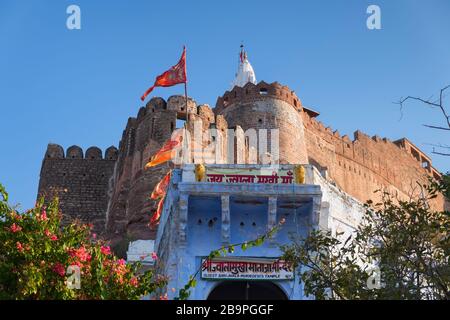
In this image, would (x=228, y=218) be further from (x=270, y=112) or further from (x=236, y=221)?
(x=270, y=112)

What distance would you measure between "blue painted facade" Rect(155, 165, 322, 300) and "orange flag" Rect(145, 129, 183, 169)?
7233 millimetres

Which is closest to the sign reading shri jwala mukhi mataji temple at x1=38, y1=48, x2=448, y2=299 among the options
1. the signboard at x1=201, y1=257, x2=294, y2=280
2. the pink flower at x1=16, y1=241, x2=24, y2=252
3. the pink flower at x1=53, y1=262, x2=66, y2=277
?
the signboard at x1=201, y1=257, x2=294, y2=280

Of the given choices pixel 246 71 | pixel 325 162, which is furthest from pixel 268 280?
pixel 246 71

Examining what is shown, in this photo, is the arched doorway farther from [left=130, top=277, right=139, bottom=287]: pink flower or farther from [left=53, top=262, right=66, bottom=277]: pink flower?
[left=53, top=262, right=66, bottom=277]: pink flower

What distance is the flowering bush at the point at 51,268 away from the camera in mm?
9414

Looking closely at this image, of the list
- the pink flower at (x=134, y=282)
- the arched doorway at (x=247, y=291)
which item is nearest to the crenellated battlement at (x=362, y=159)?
the arched doorway at (x=247, y=291)

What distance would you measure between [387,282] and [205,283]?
19.8ft

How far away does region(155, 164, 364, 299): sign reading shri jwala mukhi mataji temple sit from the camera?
15.5 meters

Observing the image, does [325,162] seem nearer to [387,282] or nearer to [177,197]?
[177,197]

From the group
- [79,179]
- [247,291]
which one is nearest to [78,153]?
[79,179]

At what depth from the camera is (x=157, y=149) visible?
1197 inches

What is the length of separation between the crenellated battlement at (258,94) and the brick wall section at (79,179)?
596 cm

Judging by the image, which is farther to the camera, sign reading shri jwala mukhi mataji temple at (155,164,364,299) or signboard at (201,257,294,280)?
sign reading shri jwala mukhi mataji temple at (155,164,364,299)
